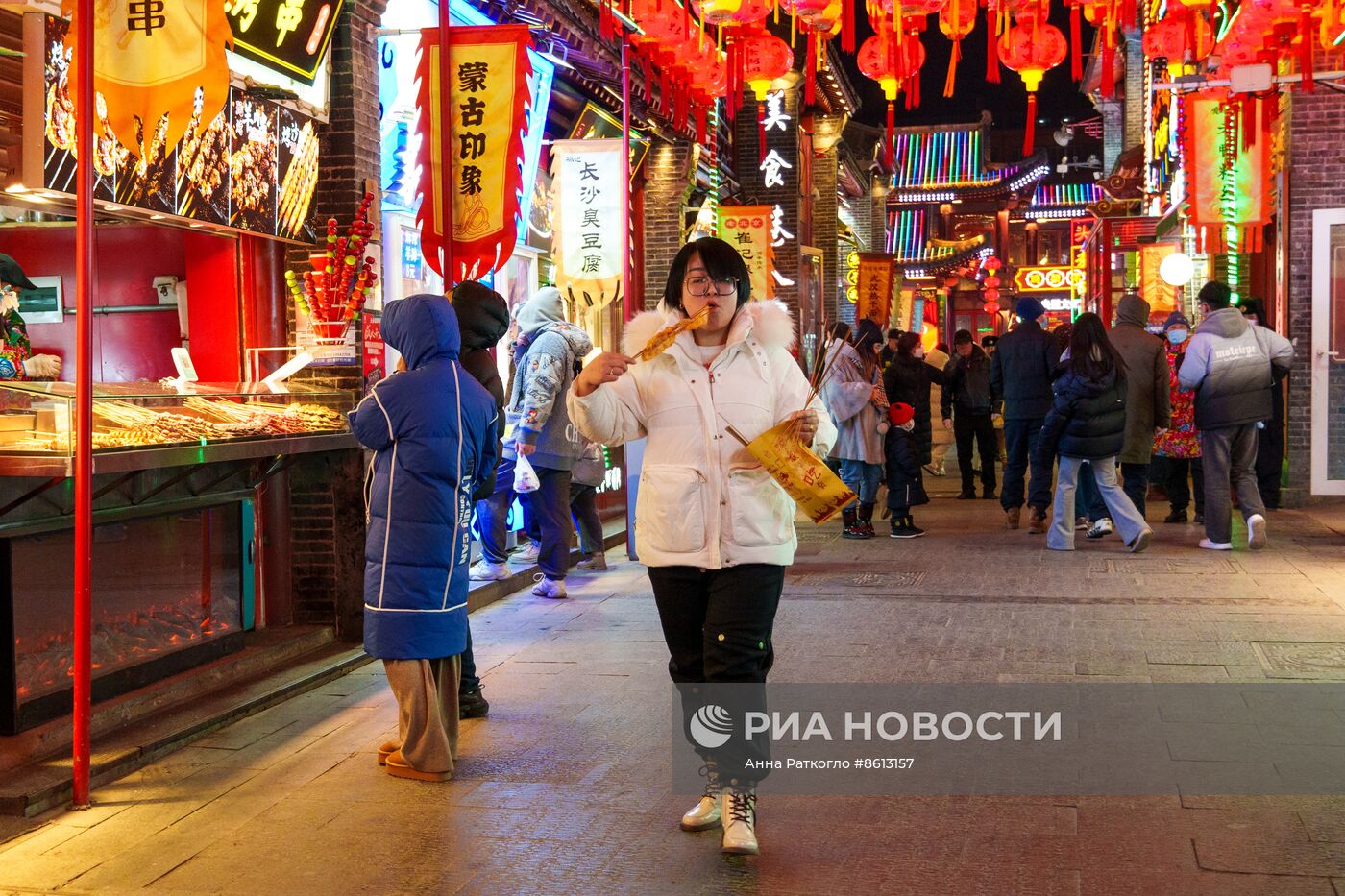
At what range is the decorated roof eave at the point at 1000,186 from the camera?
162ft

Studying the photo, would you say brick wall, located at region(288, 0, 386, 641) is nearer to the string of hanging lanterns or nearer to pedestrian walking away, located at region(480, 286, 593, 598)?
pedestrian walking away, located at region(480, 286, 593, 598)

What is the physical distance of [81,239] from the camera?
16.3 feet

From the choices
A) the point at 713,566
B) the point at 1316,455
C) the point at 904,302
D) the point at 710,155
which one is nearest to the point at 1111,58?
the point at 904,302

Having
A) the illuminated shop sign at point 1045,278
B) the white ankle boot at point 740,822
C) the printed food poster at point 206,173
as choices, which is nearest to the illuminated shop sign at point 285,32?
the printed food poster at point 206,173

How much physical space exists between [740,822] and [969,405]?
12.3m

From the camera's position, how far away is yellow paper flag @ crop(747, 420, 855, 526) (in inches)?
175

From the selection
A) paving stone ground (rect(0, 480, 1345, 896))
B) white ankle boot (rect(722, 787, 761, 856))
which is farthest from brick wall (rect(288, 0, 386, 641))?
white ankle boot (rect(722, 787, 761, 856))

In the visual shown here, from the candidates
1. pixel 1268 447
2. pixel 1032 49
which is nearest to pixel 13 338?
pixel 1032 49

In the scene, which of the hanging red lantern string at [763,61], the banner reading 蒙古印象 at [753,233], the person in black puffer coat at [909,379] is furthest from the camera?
the banner reading 蒙古印象 at [753,233]

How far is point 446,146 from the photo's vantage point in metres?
8.05

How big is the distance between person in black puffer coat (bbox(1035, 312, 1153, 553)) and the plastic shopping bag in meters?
4.38

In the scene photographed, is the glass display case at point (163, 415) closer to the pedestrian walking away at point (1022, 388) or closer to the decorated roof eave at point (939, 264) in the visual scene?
the pedestrian walking away at point (1022, 388)

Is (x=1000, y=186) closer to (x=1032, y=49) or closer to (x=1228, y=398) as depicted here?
(x=1032, y=49)

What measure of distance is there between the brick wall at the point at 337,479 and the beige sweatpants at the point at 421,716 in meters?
2.48
